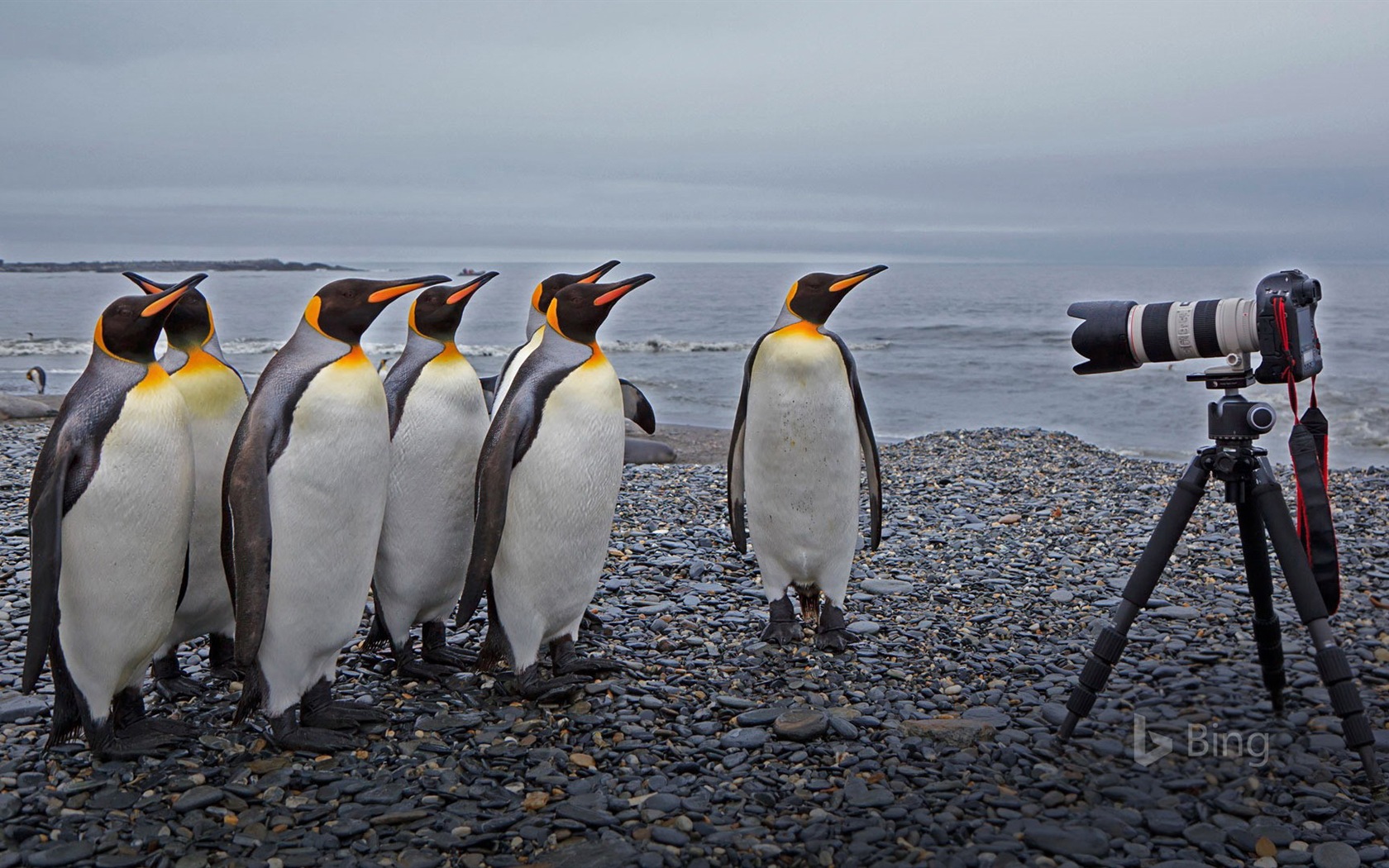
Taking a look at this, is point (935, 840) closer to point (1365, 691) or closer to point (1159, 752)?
point (1159, 752)

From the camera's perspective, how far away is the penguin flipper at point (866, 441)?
441 centimetres

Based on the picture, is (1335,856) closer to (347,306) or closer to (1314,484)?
(1314,484)

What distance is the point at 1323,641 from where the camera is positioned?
301 centimetres

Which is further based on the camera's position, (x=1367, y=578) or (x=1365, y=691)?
(x=1367, y=578)

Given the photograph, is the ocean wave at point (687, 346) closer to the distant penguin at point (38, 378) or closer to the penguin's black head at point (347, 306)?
the distant penguin at point (38, 378)

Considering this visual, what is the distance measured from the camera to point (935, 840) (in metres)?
2.85

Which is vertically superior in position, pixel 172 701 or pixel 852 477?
pixel 852 477

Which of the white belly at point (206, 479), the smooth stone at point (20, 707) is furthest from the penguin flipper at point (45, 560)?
the smooth stone at point (20, 707)

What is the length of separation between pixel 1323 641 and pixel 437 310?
303 centimetres

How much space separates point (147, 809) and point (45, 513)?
87 cm

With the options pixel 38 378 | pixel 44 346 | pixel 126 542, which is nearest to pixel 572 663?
pixel 126 542

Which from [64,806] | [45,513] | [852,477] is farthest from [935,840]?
[45,513]

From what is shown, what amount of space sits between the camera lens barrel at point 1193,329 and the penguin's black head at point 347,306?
2279 mm

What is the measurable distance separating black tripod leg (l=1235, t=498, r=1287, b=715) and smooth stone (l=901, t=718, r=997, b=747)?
954 millimetres
